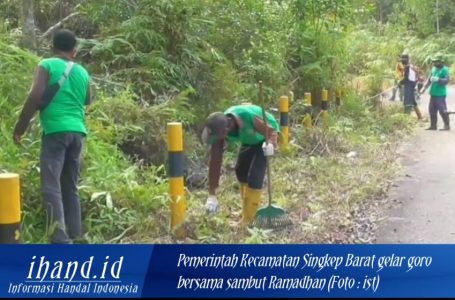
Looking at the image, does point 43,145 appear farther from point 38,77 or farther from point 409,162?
point 409,162

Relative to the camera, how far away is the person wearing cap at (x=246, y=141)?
6141mm

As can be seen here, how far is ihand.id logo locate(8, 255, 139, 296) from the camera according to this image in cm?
426

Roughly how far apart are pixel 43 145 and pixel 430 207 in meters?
4.41

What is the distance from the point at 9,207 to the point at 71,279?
2.33ft

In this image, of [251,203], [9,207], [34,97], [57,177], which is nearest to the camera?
[9,207]

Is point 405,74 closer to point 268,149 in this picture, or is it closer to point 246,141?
point 246,141

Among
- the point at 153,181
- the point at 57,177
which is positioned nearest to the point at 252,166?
the point at 153,181

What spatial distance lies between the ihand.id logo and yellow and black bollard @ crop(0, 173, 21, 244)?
363 millimetres

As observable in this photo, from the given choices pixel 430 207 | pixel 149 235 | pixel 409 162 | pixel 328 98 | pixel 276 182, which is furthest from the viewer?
pixel 328 98

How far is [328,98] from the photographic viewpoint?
45.4 ft

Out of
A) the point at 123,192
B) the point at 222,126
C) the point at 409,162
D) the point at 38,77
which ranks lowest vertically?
the point at 409,162

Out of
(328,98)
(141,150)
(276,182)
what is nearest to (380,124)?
(328,98)

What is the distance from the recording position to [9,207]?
3893mm

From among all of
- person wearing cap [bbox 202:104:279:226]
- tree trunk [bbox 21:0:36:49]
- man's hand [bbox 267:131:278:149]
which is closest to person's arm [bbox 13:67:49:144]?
person wearing cap [bbox 202:104:279:226]
